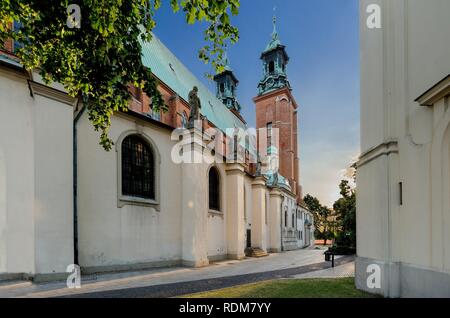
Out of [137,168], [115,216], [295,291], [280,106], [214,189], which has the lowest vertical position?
[295,291]

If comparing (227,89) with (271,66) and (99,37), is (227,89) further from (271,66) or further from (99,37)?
(99,37)

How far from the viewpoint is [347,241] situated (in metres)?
25.4

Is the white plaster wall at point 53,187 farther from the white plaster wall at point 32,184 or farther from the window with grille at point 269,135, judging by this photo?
the window with grille at point 269,135

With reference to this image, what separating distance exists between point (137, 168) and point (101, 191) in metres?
2.36

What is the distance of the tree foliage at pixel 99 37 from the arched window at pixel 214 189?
13341 mm

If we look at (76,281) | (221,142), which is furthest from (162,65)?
(76,281)

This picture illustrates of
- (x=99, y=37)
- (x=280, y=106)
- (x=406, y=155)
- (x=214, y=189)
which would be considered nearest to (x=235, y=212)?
(x=214, y=189)

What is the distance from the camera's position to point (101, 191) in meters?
12.6

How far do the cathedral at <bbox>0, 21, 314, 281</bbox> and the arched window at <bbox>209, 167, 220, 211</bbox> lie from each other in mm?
67

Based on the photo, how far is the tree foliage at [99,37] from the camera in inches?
198

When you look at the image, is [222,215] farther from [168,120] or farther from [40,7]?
[40,7]

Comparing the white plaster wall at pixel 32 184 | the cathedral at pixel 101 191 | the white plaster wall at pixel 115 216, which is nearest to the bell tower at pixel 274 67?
the cathedral at pixel 101 191

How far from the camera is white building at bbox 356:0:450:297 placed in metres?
5.83

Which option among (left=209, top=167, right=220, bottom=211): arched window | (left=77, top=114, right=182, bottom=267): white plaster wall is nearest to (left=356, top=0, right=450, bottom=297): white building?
(left=77, top=114, right=182, bottom=267): white plaster wall
